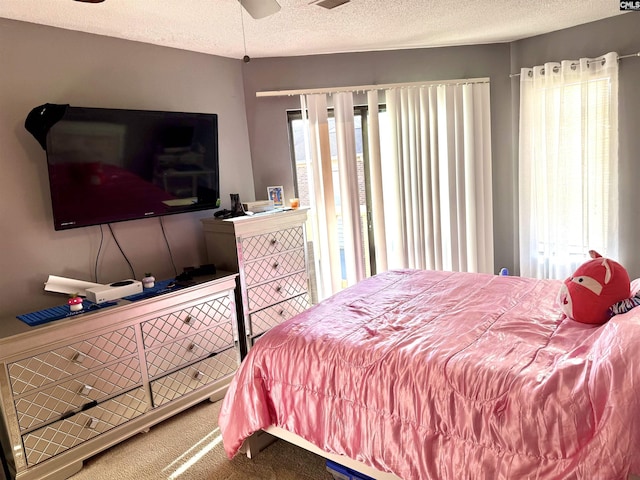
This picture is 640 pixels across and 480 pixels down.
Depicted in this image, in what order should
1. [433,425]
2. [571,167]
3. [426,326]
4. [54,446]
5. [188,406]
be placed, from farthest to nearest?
[571,167] < [188,406] < [54,446] < [426,326] < [433,425]

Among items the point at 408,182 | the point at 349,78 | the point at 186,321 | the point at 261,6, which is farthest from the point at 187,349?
the point at 349,78

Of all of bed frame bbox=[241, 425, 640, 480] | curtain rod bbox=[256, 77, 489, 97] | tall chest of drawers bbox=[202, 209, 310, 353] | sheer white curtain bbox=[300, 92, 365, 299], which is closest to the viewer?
bed frame bbox=[241, 425, 640, 480]

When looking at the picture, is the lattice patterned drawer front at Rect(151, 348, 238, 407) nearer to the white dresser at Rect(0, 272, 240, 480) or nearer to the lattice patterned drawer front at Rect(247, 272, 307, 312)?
the white dresser at Rect(0, 272, 240, 480)

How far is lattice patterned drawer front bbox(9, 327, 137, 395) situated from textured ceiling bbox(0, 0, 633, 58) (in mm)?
1818

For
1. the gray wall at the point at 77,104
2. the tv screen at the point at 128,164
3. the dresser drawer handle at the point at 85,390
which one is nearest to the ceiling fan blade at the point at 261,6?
the tv screen at the point at 128,164

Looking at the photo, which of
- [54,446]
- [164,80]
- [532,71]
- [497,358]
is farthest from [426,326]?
[532,71]

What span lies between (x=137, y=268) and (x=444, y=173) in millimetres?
2747

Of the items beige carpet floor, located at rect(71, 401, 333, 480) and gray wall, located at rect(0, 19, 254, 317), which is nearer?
beige carpet floor, located at rect(71, 401, 333, 480)

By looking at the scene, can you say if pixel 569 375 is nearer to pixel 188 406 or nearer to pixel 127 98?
pixel 188 406

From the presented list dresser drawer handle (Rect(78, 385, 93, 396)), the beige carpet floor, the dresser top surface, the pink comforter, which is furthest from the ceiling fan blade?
the beige carpet floor

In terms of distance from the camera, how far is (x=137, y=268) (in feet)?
10.2

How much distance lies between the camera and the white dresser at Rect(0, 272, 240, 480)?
2160 millimetres

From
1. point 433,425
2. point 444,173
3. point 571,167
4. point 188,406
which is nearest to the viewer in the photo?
point 433,425

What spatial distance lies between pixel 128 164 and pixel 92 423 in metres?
1.55
